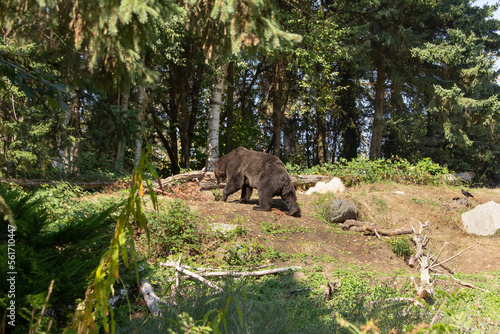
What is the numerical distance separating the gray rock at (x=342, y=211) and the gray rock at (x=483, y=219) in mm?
3251

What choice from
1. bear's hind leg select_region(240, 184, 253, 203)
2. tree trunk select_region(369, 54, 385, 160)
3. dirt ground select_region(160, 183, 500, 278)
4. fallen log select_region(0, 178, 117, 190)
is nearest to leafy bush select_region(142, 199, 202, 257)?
dirt ground select_region(160, 183, 500, 278)

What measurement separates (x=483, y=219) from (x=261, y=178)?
6292 millimetres

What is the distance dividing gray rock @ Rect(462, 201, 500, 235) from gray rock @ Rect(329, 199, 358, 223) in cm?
325

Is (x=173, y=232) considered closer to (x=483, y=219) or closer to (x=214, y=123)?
(x=214, y=123)

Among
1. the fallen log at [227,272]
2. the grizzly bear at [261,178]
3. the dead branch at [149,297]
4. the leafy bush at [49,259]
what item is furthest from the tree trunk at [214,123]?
the leafy bush at [49,259]

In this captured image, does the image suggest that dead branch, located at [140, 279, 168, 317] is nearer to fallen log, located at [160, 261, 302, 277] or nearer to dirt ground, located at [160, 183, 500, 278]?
fallen log, located at [160, 261, 302, 277]

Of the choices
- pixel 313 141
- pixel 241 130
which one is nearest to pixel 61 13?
pixel 241 130

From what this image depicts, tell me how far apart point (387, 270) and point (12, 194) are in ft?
20.3

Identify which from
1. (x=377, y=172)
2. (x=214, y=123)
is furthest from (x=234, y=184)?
(x=377, y=172)

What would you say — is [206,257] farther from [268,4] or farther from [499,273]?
[499,273]

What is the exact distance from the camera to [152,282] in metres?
5.09

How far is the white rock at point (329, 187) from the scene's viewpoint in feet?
41.0

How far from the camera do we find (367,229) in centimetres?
945

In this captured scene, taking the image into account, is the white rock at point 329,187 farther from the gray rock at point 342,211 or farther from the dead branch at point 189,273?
the dead branch at point 189,273
